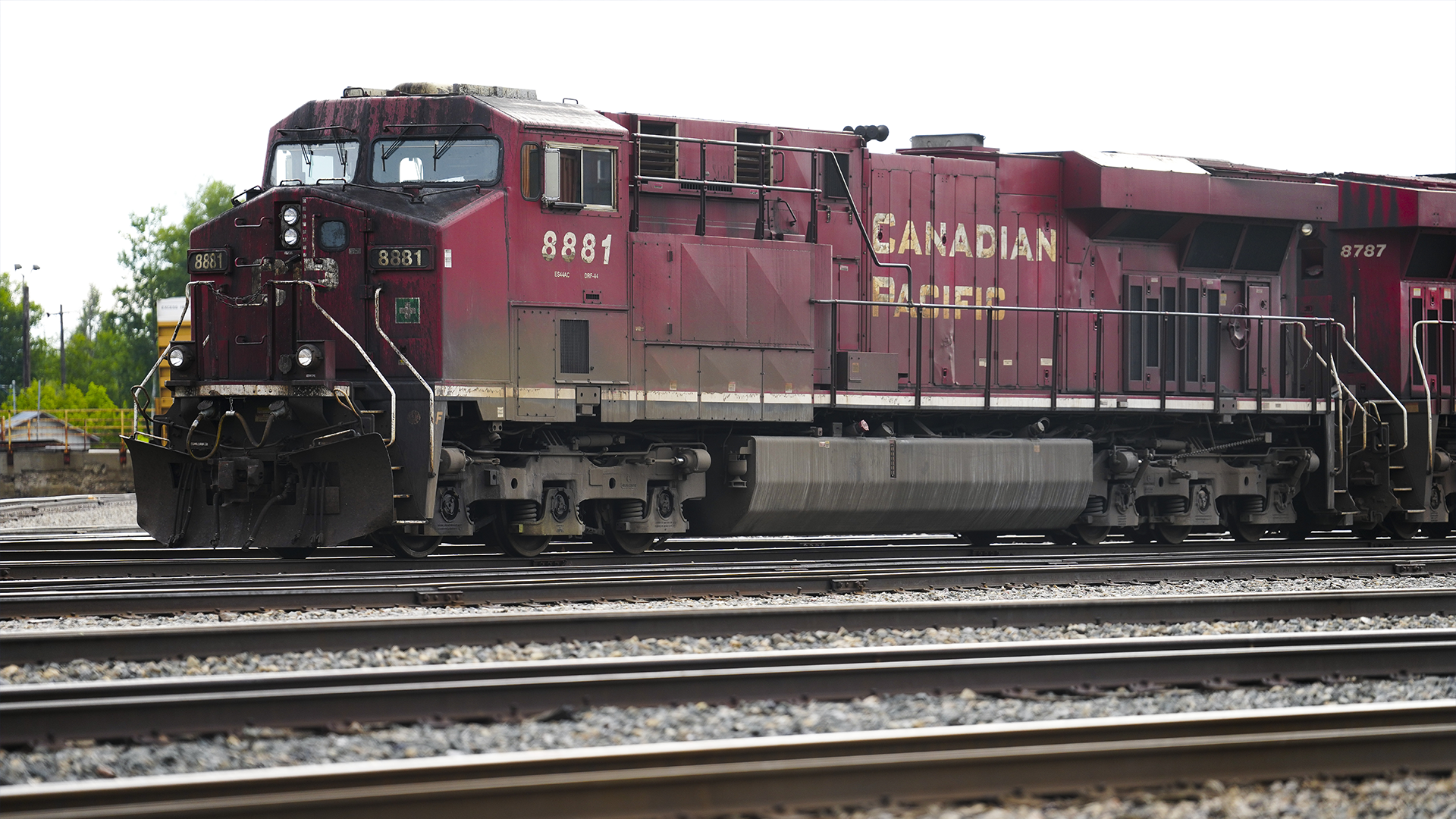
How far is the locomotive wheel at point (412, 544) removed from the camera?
10.6m

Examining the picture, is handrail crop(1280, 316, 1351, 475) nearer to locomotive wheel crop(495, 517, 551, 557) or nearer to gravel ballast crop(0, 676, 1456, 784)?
locomotive wheel crop(495, 517, 551, 557)

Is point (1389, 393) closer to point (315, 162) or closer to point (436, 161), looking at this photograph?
point (436, 161)

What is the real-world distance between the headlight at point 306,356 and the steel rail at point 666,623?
3.00 m

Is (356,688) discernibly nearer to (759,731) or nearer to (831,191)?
(759,731)

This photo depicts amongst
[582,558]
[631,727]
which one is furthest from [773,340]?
[631,727]

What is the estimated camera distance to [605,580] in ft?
28.1

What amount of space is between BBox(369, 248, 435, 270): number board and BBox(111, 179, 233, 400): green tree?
6124cm

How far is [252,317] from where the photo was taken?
1018 cm

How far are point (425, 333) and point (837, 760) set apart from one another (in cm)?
666

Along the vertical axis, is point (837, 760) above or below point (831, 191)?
below

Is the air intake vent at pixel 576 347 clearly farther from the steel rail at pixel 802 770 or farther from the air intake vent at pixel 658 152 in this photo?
the steel rail at pixel 802 770

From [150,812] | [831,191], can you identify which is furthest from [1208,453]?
[150,812]

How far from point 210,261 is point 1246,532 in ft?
33.2

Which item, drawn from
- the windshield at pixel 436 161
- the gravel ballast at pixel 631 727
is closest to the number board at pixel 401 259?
the windshield at pixel 436 161
